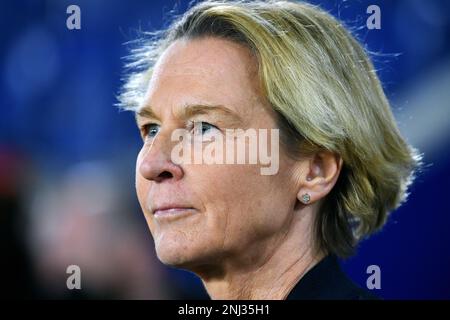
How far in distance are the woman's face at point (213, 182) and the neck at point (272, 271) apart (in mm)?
20

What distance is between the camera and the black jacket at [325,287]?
1724 mm

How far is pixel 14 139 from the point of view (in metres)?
3.37

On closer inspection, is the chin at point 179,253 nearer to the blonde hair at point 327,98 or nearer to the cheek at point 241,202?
the cheek at point 241,202

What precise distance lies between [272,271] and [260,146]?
0.35 metres

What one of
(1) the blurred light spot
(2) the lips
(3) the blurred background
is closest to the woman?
(2) the lips

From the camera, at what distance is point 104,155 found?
3205 millimetres

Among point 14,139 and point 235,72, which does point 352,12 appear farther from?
point 14,139

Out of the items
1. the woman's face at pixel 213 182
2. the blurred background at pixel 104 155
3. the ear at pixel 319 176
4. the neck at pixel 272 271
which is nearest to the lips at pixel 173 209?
the woman's face at pixel 213 182

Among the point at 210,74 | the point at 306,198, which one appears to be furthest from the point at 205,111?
the point at 306,198

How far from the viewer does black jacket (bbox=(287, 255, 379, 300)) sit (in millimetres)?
1724

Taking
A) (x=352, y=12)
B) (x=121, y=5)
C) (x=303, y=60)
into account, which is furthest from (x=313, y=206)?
(x=121, y=5)

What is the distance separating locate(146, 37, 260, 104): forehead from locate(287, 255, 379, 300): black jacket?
482 millimetres

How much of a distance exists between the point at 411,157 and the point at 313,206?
41cm

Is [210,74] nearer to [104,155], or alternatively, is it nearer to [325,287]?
[325,287]
